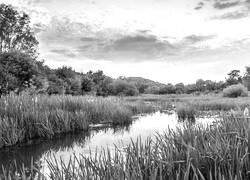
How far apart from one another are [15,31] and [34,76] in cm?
1805

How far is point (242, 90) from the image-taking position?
1177 inches

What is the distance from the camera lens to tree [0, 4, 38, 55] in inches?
1203

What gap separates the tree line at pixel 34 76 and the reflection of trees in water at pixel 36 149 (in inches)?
245

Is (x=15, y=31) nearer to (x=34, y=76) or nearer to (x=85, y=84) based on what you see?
(x=85, y=84)

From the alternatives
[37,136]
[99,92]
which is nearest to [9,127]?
Result: [37,136]

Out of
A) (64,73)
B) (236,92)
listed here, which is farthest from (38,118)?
(236,92)

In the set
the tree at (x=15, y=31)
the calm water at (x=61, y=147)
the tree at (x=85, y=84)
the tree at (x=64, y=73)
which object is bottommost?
the calm water at (x=61, y=147)

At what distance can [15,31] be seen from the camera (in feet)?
105

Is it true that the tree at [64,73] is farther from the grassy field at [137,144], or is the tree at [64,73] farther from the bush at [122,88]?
the grassy field at [137,144]

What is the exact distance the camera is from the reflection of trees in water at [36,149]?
538 cm

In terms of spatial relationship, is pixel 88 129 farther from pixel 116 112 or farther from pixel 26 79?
pixel 26 79

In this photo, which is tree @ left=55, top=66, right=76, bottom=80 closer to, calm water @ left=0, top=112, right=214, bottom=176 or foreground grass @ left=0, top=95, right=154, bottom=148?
foreground grass @ left=0, top=95, right=154, bottom=148

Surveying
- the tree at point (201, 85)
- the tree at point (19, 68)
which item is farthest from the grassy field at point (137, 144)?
the tree at point (201, 85)

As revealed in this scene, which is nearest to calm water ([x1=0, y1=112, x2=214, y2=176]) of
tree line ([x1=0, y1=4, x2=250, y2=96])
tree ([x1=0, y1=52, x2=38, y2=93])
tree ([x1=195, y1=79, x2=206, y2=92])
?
tree line ([x1=0, y1=4, x2=250, y2=96])
